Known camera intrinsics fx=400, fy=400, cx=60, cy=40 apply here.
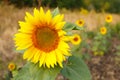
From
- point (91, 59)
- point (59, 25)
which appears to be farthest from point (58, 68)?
point (91, 59)

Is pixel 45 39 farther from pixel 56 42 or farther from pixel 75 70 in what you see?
pixel 75 70

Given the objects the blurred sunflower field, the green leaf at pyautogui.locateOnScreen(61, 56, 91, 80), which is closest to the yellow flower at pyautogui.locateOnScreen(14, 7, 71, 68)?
the blurred sunflower field

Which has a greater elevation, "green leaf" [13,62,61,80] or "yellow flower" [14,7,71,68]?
"yellow flower" [14,7,71,68]

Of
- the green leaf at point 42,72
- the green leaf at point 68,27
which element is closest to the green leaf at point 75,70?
the green leaf at point 42,72

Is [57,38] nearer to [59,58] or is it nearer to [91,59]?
[59,58]

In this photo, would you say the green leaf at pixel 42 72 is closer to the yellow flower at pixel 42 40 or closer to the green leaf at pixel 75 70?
the yellow flower at pixel 42 40

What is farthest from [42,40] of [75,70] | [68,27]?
[75,70]

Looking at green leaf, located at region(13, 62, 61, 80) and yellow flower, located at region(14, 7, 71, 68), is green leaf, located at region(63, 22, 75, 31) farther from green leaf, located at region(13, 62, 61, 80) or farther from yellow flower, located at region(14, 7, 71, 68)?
green leaf, located at region(13, 62, 61, 80)
